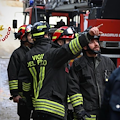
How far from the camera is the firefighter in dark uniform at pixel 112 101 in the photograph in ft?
7.22

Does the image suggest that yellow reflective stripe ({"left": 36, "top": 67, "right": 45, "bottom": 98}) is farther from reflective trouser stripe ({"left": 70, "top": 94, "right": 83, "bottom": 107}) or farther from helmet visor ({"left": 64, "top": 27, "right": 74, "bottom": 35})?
helmet visor ({"left": 64, "top": 27, "right": 74, "bottom": 35})

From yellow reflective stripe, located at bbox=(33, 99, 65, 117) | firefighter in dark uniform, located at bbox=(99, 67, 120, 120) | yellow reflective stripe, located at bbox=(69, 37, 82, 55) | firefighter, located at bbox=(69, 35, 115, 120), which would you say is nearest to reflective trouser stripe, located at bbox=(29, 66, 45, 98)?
yellow reflective stripe, located at bbox=(33, 99, 65, 117)

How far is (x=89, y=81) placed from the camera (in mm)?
4234

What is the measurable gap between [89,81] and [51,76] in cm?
49

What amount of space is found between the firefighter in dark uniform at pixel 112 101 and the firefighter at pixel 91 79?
185 cm

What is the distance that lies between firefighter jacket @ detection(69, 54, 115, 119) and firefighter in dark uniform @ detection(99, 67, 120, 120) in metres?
1.86

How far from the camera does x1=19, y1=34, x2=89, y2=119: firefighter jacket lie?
12.9 feet

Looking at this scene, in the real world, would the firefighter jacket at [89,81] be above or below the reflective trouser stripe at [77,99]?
above

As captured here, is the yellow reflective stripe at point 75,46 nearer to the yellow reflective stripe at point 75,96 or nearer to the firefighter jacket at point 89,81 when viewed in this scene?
the firefighter jacket at point 89,81

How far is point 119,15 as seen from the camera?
8.88 metres

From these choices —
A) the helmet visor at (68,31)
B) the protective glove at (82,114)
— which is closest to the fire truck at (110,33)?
the helmet visor at (68,31)

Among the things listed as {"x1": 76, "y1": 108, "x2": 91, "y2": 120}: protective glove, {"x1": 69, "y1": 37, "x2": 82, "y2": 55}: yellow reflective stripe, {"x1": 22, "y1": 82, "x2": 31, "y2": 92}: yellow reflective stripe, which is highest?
{"x1": 69, "y1": 37, "x2": 82, "y2": 55}: yellow reflective stripe

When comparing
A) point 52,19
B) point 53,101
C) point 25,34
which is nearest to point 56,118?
point 53,101

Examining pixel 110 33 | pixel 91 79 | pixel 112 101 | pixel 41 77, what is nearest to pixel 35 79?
pixel 41 77
